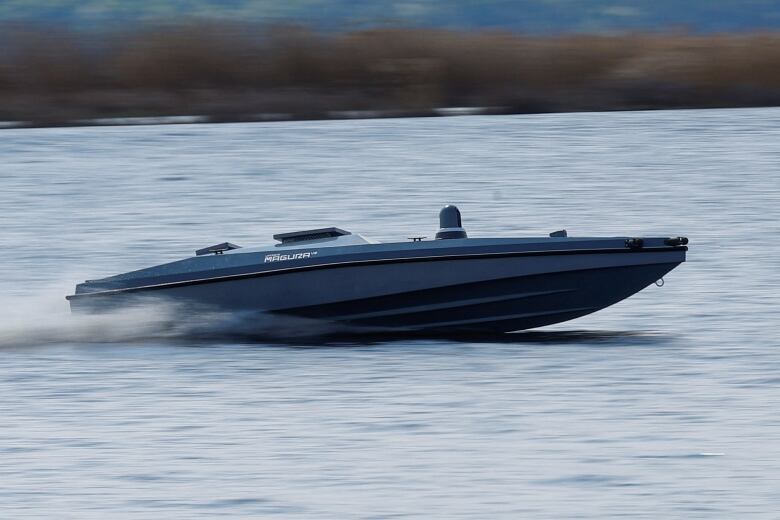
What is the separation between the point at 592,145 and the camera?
26.4m

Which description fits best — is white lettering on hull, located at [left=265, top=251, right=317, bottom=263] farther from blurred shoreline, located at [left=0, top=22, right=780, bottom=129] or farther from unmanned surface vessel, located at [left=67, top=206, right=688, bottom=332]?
blurred shoreline, located at [left=0, top=22, right=780, bottom=129]

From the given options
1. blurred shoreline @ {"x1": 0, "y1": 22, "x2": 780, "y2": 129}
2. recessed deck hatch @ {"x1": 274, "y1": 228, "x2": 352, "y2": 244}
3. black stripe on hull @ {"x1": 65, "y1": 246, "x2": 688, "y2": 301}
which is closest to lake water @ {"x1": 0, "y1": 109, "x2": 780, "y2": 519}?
black stripe on hull @ {"x1": 65, "y1": 246, "x2": 688, "y2": 301}

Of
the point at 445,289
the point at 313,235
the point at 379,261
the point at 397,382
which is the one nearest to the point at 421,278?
the point at 445,289

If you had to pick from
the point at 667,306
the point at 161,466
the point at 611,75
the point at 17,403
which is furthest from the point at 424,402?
the point at 611,75

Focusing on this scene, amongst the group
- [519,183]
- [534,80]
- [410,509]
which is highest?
[534,80]

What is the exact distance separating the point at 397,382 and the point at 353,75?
1969 centimetres

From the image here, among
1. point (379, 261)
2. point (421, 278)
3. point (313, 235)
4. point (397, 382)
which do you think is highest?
point (313, 235)

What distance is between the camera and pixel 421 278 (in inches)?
461

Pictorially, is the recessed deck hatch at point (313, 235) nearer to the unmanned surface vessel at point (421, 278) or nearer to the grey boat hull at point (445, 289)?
the unmanned surface vessel at point (421, 278)

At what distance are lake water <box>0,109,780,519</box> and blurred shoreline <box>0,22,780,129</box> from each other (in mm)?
6196

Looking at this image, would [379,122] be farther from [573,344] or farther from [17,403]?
[17,403]

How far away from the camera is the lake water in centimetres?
800

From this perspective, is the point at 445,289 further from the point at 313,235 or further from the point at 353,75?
the point at 353,75

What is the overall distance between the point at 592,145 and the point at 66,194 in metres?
9.16
